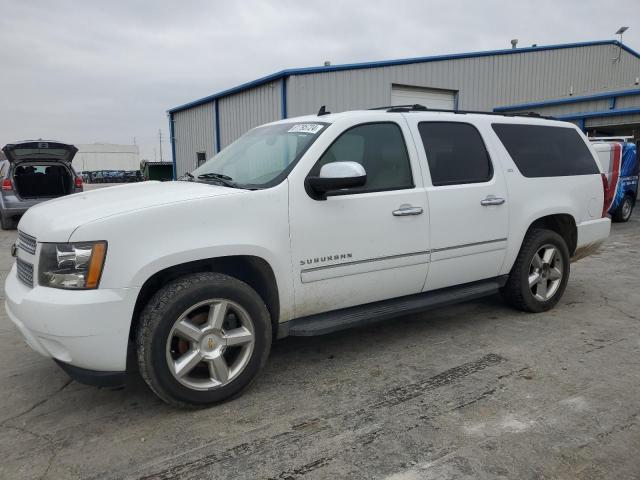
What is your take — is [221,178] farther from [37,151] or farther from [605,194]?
[37,151]

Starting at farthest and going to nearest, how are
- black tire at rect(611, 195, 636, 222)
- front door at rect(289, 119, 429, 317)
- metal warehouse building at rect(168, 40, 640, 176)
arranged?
metal warehouse building at rect(168, 40, 640, 176)
black tire at rect(611, 195, 636, 222)
front door at rect(289, 119, 429, 317)

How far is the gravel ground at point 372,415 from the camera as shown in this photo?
2.48 m

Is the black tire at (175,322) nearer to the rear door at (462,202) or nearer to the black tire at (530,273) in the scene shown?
the rear door at (462,202)

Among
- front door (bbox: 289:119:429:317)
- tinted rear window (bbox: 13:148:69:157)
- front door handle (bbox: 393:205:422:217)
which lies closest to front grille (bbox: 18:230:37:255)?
front door (bbox: 289:119:429:317)

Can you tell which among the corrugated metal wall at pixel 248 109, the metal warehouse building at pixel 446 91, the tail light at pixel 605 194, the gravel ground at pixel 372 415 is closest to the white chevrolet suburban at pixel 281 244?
the gravel ground at pixel 372 415

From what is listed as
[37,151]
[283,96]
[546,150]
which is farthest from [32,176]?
[546,150]

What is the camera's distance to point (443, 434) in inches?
108

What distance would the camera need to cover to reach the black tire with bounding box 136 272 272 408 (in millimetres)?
2779

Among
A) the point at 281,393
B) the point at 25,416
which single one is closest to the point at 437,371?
the point at 281,393

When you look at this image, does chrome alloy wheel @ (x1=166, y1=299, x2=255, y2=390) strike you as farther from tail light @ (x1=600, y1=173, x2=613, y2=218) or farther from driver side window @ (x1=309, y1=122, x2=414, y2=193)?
tail light @ (x1=600, y1=173, x2=613, y2=218)

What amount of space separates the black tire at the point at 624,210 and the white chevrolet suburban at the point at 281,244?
9290 mm

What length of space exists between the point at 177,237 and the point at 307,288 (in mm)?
943

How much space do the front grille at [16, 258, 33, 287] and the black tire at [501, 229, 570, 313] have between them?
3.90 m

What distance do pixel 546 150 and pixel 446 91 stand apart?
514 inches
